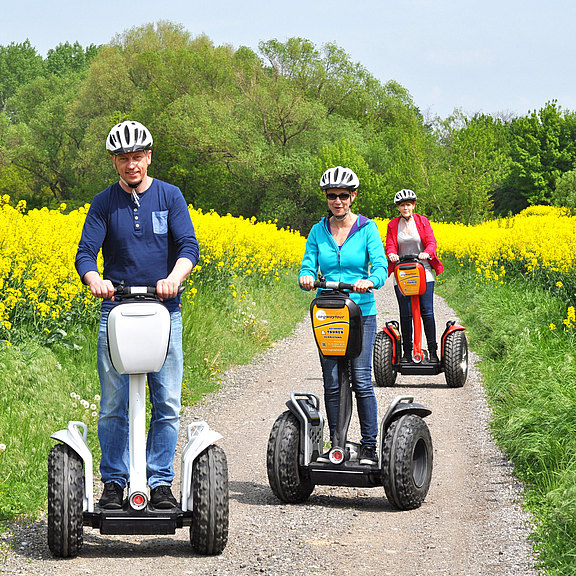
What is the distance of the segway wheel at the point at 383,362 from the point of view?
9500 millimetres

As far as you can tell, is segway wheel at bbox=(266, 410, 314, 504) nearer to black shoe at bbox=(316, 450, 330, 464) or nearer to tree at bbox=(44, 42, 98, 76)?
black shoe at bbox=(316, 450, 330, 464)

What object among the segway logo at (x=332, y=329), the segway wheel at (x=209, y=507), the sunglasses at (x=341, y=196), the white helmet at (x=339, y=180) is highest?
the white helmet at (x=339, y=180)

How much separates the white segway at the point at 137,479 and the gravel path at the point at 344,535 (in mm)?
172

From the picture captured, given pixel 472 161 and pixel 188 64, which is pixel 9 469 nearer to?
pixel 472 161

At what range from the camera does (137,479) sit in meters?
4.20

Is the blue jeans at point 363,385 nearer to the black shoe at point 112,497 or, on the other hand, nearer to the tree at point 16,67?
the black shoe at point 112,497

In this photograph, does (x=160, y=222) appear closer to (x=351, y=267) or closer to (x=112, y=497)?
(x=112, y=497)

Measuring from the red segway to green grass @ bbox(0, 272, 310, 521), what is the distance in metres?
1.82

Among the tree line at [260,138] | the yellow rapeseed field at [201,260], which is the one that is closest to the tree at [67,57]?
the tree line at [260,138]

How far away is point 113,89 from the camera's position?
57688mm

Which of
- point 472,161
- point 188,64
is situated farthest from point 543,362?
point 188,64

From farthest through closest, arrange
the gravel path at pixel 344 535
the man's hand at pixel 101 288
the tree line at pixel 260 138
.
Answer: the tree line at pixel 260 138
the gravel path at pixel 344 535
the man's hand at pixel 101 288

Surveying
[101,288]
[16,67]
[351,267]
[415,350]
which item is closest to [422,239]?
[415,350]

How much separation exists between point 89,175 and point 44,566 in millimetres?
55485
